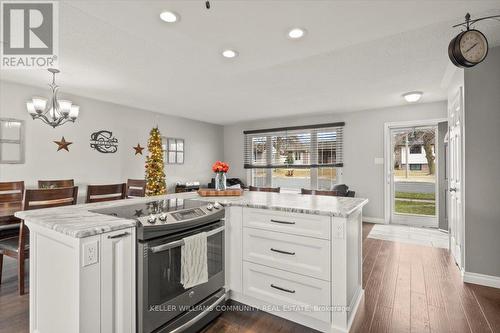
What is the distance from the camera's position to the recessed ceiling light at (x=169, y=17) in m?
2.00

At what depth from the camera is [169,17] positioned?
6.75 ft

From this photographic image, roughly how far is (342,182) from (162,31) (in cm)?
487

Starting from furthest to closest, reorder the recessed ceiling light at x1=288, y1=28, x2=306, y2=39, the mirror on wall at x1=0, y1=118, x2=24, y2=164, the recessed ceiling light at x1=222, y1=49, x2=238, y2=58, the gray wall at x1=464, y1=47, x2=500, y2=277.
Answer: the mirror on wall at x1=0, y1=118, x2=24, y2=164 → the recessed ceiling light at x1=222, y1=49, x2=238, y2=58 → the gray wall at x1=464, y1=47, x2=500, y2=277 → the recessed ceiling light at x1=288, y1=28, x2=306, y2=39

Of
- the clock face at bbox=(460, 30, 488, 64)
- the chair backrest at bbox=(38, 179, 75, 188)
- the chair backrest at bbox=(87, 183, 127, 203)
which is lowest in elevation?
the chair backrest at bbox=(87, 183, 127, 203)

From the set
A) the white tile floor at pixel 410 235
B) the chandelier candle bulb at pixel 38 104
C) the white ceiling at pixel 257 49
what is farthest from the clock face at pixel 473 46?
the chandelier candle bulb at pixel 38 104

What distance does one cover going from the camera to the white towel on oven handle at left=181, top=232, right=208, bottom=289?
68.4 inches

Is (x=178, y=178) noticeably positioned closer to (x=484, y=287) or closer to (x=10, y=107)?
(x=10, y=107)

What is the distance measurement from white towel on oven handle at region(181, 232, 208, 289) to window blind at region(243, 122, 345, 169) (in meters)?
4.68

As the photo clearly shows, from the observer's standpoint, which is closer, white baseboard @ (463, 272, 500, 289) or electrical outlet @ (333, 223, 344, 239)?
electrical outlet @ (333, 223, 344, 239)

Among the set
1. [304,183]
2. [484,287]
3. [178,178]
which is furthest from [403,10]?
[178,178]

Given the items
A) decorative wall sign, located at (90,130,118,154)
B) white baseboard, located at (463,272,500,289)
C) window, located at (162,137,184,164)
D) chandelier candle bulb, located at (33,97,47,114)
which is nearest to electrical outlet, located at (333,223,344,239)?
white baseboard, located at (463,272,500,289)

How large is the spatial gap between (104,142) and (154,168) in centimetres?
104

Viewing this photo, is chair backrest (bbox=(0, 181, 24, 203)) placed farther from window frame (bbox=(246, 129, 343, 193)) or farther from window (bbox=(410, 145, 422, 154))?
window (bbox=(410, 145, 422, 154))

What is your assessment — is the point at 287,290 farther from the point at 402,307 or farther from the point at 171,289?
the point at 402,307
